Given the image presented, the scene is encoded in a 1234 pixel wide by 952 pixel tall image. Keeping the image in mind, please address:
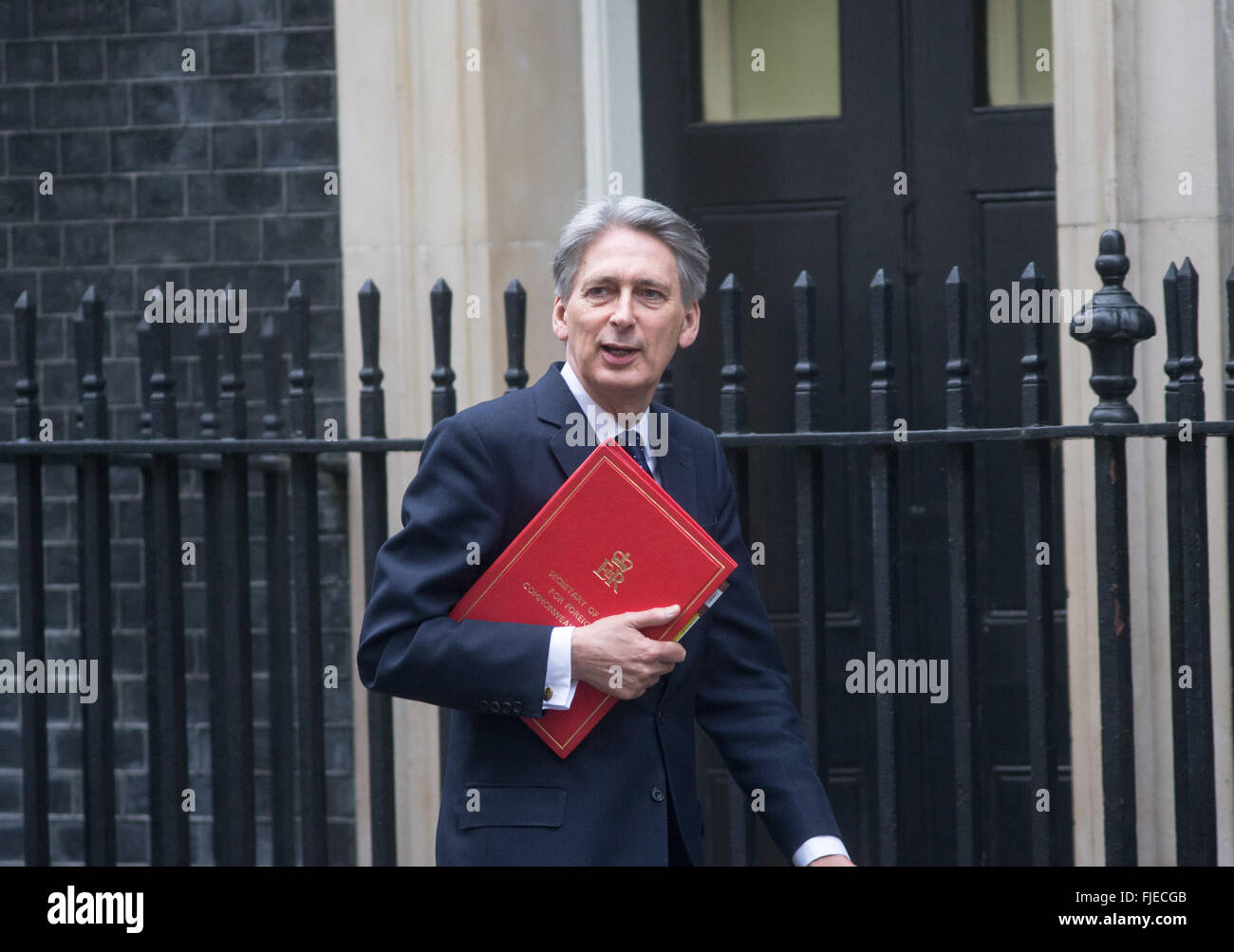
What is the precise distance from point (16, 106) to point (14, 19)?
31 cm

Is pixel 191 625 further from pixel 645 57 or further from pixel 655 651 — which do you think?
pixel 655 651

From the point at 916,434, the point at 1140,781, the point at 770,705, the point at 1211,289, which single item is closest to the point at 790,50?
the point at 1211,289

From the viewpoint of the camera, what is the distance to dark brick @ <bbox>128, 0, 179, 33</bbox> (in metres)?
5.64

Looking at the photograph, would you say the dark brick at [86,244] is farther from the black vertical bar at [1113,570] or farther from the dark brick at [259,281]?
the black vertical bar at [1113,570]

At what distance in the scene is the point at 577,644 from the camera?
254 cm

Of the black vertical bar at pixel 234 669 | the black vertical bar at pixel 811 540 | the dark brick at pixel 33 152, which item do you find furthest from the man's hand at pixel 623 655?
the dark brick at pixel 33 152

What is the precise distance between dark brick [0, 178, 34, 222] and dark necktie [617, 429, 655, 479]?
378 cm

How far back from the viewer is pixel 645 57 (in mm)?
5656

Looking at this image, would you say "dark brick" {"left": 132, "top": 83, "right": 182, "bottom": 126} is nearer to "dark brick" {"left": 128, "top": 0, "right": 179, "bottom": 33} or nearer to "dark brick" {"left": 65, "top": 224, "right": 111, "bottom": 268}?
"dark brick" {"left": 128, "top": 0, "right": 179, "bottom": 33}

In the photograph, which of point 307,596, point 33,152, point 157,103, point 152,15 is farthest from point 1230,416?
point 33,152

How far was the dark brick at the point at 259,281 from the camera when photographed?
18.3 ft

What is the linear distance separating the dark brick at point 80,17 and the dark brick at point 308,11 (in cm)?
62

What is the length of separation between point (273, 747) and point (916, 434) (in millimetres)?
1996
